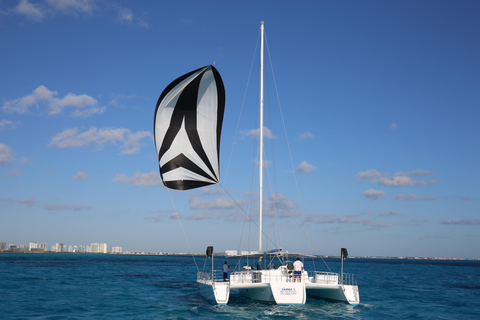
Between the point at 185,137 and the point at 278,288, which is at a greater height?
Answer: the point at 185,137

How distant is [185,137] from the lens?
2103 centimetres

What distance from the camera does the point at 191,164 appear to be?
21016 millimetres

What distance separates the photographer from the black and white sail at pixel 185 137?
2095cm

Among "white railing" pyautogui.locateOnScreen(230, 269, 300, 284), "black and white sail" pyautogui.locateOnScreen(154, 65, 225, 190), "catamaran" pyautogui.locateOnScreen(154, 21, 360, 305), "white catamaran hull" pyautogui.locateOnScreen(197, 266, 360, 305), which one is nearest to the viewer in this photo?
"white catamaran hull" pyautogui.locateOnScreen(197, 266, 360, 305)

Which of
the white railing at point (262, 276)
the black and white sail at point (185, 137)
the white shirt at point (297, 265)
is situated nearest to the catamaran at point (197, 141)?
the black and white sail at point (185, 137)

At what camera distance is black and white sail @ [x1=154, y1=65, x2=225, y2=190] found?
21.0m

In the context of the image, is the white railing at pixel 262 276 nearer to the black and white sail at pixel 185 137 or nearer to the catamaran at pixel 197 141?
the catamaran at pixel 197 141

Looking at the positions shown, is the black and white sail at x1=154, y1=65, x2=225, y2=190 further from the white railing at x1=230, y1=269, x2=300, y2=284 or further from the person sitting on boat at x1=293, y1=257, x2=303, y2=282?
the person sitting on boat at x1=293, y1=257, x2=303, y2=282

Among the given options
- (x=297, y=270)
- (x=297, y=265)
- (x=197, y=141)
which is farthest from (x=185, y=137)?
(x=297, y=270)

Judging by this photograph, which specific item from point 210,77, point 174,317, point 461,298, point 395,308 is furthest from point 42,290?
point 461,298

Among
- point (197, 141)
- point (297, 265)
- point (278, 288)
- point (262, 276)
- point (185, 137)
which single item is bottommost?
point (278, 288)

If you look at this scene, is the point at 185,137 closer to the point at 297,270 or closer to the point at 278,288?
the point at 297,270

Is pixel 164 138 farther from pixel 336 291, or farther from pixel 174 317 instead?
pixel 336 291

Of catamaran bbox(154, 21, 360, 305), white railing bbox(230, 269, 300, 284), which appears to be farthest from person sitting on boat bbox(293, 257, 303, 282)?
catamaran bbox(154, 21, 360, 305)
